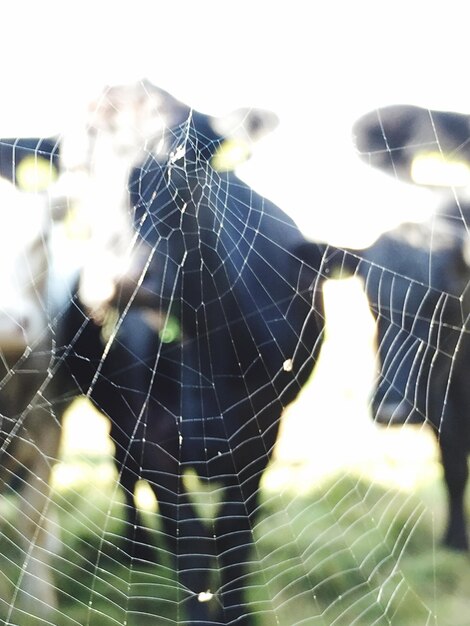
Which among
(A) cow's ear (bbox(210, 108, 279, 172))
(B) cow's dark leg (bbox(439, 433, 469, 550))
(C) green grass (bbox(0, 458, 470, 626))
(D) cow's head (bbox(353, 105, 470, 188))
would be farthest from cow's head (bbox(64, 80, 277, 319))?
(B) cow's dark leg (bbox(439, 433, 469, 550))

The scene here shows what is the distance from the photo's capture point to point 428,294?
89 cm

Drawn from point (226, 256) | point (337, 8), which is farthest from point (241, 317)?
point (337, 8)

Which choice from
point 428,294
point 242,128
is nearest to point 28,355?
point 242,128

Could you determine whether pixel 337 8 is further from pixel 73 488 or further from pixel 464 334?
pixel 73 488

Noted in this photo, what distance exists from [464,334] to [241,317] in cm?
31

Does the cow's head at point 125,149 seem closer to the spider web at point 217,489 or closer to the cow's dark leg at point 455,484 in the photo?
the spider web at point 217,489

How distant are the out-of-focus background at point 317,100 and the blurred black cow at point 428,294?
19 millimetres

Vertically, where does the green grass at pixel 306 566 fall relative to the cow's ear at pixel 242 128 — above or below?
below

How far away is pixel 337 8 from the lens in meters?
0.85

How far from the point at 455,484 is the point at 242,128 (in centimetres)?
56

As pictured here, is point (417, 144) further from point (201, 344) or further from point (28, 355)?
point (28, 355)

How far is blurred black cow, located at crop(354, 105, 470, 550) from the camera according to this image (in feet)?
2.83

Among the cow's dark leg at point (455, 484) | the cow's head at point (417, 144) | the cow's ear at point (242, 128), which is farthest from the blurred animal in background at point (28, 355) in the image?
the cow's dark leg at point (455, 484)

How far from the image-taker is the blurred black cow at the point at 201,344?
894 mm
